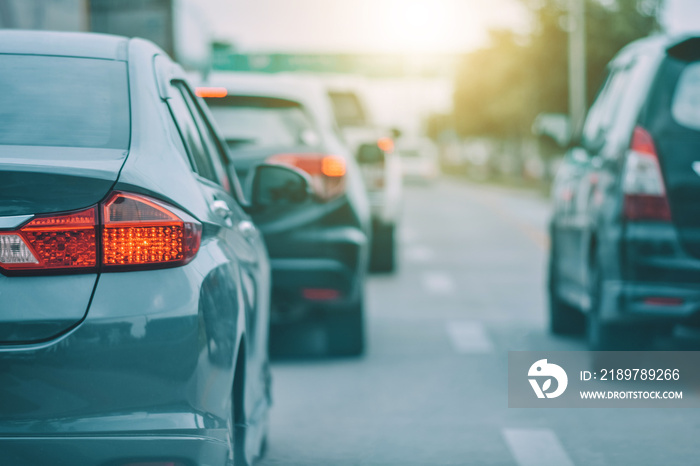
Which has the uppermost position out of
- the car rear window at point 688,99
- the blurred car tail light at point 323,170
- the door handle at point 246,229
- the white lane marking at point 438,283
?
the car rear window at point 688,99

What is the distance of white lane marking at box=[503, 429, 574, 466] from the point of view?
4.54 meters

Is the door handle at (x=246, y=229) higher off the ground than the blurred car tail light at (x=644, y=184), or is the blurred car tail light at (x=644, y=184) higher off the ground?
the door handle at (x=246, y=229)

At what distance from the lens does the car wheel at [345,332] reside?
22.9 feet

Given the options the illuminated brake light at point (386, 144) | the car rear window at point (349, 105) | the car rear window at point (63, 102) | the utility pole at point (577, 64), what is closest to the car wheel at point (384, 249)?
the illuminated brake light at point (386, 144)

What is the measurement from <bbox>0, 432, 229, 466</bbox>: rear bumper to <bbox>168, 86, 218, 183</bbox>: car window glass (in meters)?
0.96

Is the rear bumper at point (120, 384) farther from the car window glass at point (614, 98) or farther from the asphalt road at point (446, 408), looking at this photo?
the car window glass at point (614, 98)

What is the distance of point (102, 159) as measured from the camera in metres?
2.97

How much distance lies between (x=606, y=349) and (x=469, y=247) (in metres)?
10.1

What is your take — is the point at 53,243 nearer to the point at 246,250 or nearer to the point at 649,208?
the point at 246,250

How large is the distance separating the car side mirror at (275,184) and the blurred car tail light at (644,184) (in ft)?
6.40

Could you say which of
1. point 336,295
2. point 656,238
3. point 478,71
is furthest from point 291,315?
point 478,71

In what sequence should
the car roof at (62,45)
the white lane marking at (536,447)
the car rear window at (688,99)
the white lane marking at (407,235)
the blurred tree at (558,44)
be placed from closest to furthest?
the car roof at (62,45) < the white lane marking at (536,447) < the car rear window at (688,99) < the white lane marking at (407,235) < the blurred tree at (558,44)

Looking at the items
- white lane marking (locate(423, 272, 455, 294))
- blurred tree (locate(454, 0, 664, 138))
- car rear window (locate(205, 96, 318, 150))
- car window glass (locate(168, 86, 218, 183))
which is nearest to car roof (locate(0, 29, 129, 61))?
car window glass (locate(168, 86, 218, 183))

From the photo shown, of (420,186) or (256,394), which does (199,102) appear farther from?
(420,186)
